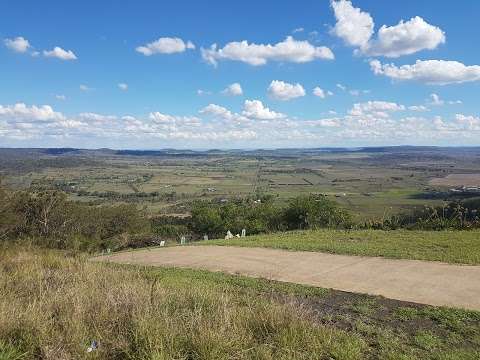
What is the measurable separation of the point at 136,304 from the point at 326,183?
103m

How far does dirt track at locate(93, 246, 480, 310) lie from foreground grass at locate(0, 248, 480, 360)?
982 millimetres

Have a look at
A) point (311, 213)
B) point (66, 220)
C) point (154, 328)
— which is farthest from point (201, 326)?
point (66, 220)

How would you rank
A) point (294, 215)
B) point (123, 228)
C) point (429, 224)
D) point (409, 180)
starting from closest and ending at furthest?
point (429, 224), point (294, 215), point (123, 228), point (409, 180)

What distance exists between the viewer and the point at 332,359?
4.59 meters

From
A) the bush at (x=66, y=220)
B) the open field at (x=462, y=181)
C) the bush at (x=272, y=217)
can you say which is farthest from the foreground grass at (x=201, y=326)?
the open field at (x=462, y=181)

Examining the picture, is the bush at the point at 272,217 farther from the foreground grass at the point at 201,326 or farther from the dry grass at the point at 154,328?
the dry grass at the point at 154,328

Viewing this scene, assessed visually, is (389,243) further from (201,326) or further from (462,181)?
(462,181)

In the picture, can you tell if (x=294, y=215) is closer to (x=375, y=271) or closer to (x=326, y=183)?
(x=375, y=271)

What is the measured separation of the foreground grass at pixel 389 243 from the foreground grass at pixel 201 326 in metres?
4.04

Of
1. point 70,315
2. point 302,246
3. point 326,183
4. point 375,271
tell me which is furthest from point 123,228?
point 326,183

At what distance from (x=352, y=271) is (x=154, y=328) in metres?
5.70

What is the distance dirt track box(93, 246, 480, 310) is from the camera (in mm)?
7717

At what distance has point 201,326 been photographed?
4.87m

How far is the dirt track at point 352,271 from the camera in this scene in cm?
772
